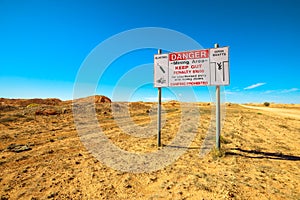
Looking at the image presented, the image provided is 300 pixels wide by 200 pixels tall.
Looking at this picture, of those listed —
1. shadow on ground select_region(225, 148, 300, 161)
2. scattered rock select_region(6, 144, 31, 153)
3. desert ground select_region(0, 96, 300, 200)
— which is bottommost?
desert ground select_region(0, 96, 300, 200)

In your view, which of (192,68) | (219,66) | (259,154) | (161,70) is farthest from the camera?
(161,70)

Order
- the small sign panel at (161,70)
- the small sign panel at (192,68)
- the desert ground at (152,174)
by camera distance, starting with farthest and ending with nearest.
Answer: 1. the small sign panel at (161,70)
2. the small sign panel at (192,68)
3. the desert ground at (152,174)

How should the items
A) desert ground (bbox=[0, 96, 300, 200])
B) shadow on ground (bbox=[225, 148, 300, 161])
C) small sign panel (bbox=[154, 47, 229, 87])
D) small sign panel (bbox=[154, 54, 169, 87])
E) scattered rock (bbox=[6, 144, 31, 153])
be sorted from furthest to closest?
small sign panel (bbox=[154, 54, 169, 87]), scattered rock (bbox=[6, 144, 31, 153]), small sign panel (bbox=[154, 47, 229, 87]), shadow on ground (bbox=[225, 148, 300, 161]), desert ground (bbox=[0, 96, 300, 200])

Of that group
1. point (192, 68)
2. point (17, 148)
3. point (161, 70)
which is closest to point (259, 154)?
point (192, 68)

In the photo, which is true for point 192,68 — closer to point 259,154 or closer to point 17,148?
point 259,154

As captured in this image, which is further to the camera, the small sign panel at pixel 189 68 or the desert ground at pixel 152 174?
the small sign panel at pixel 189 68

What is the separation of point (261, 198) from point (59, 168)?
16.4 ft

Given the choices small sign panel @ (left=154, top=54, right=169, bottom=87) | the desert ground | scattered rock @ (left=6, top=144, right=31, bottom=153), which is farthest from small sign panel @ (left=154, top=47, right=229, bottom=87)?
scattered rock @ (left=6, top=144, right=31, bottom=153)

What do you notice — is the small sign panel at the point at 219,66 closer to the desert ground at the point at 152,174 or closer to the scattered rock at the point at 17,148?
the desert ground at the point at 152,174

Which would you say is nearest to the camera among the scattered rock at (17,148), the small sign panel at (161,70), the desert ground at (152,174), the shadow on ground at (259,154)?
the desert ground at (152,174)

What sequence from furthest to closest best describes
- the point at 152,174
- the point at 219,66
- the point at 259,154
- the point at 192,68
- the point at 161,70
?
the point at 161,70
the point at 192,68
the point at 259,154
the point at 219,66
the point at 152,174

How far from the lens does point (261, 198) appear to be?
377 centimetres

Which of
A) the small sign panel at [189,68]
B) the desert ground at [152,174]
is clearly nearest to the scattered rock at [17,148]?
the desert ground at [152,174]

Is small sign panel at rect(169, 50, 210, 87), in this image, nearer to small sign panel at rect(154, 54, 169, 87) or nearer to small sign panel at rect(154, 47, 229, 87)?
small sign panel at rect(154, 47, 229, 87)
